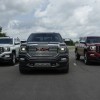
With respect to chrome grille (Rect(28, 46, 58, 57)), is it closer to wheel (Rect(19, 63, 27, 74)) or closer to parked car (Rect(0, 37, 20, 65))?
wheel (Rect(19, 63, 27, 74))

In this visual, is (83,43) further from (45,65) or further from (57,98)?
(57,98)

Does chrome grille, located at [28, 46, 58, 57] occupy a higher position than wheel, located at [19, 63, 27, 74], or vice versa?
chrome grille, located at [28, 46, 58, 57]

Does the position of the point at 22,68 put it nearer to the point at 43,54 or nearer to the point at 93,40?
the point at 43,54

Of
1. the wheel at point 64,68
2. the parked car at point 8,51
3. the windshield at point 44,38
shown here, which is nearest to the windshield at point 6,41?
the parked car at point 8,51

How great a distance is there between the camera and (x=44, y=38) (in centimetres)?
1521

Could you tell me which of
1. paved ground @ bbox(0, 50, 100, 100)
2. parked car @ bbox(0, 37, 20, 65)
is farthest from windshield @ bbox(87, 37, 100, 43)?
paved ground @ bbox(0, 50, 100, 100)

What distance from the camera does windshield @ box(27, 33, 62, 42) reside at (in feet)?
49.6

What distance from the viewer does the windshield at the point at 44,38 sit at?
49.6ft

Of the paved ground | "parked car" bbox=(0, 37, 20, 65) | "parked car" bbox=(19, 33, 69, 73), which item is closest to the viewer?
the paved ground

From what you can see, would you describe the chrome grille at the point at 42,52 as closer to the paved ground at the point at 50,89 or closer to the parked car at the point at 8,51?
the paved ground at the point at 50,89

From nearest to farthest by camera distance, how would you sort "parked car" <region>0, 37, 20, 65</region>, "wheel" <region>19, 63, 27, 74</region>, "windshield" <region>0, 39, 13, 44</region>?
"wheel" <region>19, 63, 27, 74</region> < "parked car" <region>0, 37, 20, 65</region> < "windshield" <region>0, 39, 13, 44</region>

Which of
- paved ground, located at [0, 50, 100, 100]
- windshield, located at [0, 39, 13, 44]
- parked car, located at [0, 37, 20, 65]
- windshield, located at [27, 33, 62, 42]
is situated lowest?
paved ground, located at [0, 50, 100, 100]

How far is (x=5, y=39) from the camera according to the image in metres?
20.8

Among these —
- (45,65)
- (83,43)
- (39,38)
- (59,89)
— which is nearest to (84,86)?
(59,89)
